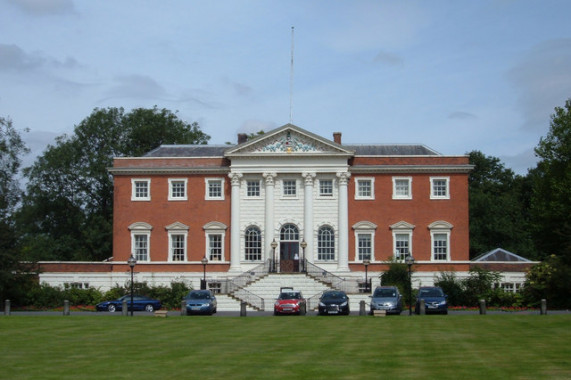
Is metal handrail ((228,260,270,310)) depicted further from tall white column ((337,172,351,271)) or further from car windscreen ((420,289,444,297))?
car windscreen ((420,289,444,297))

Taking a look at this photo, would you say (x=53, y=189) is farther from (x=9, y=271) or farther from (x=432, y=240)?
(x=432, y=240)

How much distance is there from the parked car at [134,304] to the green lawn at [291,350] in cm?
1863

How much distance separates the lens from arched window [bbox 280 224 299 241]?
60.5 m

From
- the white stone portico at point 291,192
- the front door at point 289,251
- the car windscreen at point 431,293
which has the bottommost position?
the car windscreen at point 431,293

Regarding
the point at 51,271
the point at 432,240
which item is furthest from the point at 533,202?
the point at 51,271

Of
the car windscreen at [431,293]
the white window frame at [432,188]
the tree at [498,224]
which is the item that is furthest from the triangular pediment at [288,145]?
the tree at [498,224]

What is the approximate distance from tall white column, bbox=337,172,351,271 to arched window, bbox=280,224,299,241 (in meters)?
3.30

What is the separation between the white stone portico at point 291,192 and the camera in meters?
59.9

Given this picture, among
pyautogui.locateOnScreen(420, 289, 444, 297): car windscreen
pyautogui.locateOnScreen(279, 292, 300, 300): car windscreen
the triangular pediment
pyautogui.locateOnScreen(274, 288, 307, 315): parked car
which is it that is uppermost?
the triangular pediment

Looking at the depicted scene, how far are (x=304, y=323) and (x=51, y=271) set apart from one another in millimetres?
29721

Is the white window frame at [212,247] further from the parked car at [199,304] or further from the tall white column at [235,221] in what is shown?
the parked car at [199,304]

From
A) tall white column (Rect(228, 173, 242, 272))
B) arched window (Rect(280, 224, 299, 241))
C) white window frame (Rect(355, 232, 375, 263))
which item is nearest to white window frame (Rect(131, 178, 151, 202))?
tall white column (Rect(228, 173, 242, 272))

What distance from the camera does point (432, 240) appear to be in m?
60.1

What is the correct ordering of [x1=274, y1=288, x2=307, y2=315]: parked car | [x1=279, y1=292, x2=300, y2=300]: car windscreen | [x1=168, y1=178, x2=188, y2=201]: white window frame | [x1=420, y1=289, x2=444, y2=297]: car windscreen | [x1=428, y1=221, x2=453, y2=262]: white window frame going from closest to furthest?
[x1=274, y1=288, x2=307, y2=315]: parked car
[x1=420, y1=289, x2=444, y2=297]: car windscreen
[x1=279, y1=292, x2=300, y2=300]: car windscreen
[x1=428, y1=221, x2=453, y2=262]: white window frame
[x1=168, y1=178, x2=188, y2=201]: white window frame
